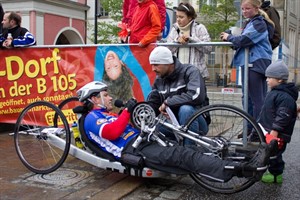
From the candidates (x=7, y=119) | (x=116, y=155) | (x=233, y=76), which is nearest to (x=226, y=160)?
(x=116, y=155)

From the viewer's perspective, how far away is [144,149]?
423 cm

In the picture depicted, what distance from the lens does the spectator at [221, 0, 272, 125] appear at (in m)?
4.83

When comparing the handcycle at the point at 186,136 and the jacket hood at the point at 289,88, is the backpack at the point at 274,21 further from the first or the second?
the handcycle at the point at 186,136

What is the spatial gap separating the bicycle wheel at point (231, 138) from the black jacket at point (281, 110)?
0.80 ft

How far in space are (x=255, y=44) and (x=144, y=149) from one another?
1805mm

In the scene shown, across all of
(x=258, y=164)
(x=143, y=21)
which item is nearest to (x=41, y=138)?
(x=143, y=21)

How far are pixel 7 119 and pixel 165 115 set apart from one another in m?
3.55

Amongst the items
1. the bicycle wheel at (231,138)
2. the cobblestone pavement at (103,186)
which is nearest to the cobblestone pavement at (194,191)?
the cobblestone pavement at (103,186)

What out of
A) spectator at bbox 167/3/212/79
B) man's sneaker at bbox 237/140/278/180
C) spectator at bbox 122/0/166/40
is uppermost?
spectator at bbox 122/0/166/40

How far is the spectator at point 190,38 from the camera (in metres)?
5.55

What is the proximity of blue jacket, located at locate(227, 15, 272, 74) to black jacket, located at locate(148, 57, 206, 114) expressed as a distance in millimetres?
637

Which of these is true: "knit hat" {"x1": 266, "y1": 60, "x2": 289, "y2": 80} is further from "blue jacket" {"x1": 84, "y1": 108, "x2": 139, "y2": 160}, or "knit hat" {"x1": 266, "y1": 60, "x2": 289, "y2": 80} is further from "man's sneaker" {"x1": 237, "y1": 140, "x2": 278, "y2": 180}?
"blue jacket" {"x1": 84, "y1": 108, "x2": 139, "y2": 160}

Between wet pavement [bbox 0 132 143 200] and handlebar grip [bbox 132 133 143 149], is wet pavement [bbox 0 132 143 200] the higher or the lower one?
the lower one

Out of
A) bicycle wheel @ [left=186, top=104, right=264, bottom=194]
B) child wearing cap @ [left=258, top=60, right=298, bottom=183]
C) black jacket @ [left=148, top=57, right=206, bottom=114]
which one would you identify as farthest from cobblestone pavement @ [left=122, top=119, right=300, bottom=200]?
black jacket @ [left=148, top=57, right=206, bottom=114]
